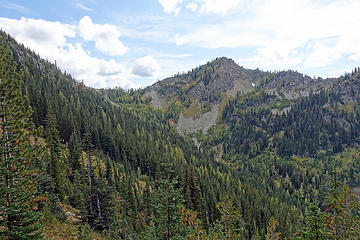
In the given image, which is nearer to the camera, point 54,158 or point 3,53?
point 3,53

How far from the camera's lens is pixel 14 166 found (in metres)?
17.8

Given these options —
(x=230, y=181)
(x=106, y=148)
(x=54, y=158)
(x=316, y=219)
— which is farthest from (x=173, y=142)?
(x=316, y=219)

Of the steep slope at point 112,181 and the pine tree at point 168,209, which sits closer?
the pine tree at point 168,209

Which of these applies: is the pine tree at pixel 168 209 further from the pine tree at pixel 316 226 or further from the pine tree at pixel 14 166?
the pine tree at pixel 316 226

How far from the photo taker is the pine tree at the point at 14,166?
16203 millimetres

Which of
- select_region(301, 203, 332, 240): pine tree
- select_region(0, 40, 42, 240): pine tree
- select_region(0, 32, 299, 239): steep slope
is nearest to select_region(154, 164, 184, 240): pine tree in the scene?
select_region(0, 32, 299, 239): steep slope

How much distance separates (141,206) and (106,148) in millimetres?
50538

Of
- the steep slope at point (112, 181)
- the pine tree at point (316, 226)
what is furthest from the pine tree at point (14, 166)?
the pine tree at point (316, 226)

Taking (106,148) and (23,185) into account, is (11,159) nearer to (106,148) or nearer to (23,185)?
(23,185)

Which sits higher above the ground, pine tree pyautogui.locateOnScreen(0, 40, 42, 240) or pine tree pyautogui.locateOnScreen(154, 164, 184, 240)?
Result: pine tree pyautogui.locateOnScreen(0, 40, 42, 240)

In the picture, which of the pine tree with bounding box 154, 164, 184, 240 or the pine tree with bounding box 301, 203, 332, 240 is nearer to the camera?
the pine tree with bounding box 301, 203, 332, 240

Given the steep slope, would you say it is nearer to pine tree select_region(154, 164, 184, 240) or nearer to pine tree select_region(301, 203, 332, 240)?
pine tree select_region(154, 164, 184, 240)

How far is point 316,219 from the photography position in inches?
773

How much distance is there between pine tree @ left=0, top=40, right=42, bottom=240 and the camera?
53.2ft
